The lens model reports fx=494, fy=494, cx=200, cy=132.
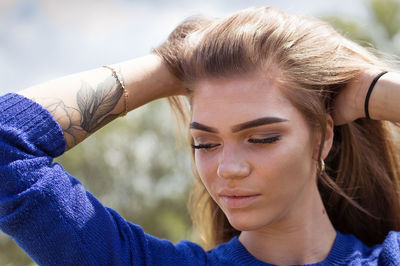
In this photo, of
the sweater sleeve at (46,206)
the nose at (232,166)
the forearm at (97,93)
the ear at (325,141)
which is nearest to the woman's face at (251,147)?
the nose at (232,166)

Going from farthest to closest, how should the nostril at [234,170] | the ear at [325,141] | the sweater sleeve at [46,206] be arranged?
the ear at [325,141]
the nostril at [234,170]
the sweater sleeve at [46,206]

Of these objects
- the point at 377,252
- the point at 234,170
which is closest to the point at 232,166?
the point at 234,170

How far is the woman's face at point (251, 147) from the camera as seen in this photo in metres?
1.82

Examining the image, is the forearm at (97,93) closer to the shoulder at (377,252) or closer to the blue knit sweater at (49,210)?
the blue knit sweater at (49,210)

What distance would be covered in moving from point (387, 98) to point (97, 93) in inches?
45.7

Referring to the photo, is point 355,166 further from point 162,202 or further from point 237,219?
point 162,202

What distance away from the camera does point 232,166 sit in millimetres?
1800

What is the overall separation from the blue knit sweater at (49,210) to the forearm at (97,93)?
0.06m

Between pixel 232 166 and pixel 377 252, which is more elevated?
pixel 232 166

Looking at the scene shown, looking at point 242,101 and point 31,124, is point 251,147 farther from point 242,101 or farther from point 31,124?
point 31,124

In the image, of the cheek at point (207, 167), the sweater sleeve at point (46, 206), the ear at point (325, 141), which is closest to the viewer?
the sweater sleeve at point (46, 206)

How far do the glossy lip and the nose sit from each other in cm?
7

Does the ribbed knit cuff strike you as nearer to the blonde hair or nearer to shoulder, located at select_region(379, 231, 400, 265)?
the blonde hair

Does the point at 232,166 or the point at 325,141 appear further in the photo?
the point at 325,141
